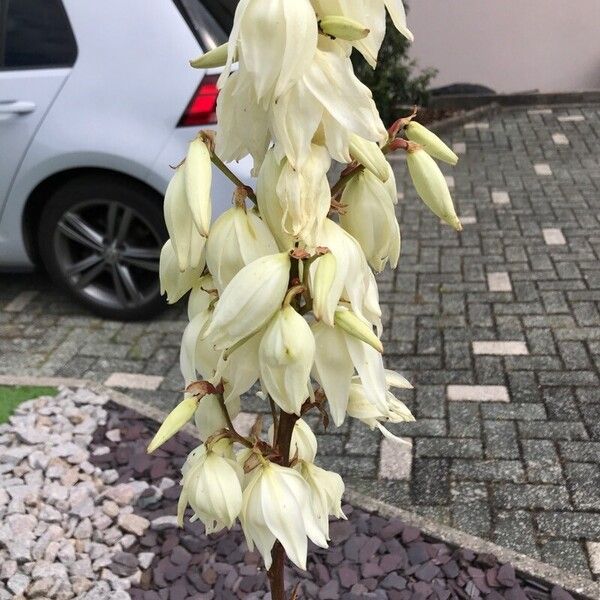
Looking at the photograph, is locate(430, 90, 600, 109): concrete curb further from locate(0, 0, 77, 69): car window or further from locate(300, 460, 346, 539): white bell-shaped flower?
locate(300, 460, 346, 539): white bell-shaped flower

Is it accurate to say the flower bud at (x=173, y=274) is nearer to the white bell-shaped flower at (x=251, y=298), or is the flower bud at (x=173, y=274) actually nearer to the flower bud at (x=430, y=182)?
the white bell-shaped flower at (x=251, y=298)

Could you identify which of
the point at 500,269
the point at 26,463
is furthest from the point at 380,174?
the point at 500,269

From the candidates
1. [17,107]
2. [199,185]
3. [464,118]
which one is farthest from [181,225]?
[464,118]

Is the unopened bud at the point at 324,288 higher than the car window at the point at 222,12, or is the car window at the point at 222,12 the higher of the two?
the unopened bud at the point at 324,288

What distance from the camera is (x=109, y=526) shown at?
2803 mm

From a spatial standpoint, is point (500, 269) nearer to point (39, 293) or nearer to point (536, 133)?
point (39, 293)

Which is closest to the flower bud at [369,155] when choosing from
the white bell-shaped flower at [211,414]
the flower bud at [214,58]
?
the flower bud at [214,58]

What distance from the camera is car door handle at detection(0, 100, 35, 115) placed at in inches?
155

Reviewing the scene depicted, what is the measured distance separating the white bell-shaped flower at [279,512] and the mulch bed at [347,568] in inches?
49.9

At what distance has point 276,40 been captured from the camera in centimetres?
105

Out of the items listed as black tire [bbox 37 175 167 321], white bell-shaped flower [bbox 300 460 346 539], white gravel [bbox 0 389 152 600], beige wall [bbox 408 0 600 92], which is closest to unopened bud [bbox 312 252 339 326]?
white bell-shaped flower [bbox 300 460 346 539]

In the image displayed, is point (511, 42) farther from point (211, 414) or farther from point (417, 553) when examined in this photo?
point (211, 414)

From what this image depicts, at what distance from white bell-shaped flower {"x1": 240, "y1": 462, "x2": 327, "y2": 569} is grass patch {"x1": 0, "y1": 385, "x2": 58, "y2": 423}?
246 cm

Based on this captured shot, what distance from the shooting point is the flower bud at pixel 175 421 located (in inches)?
51.8
